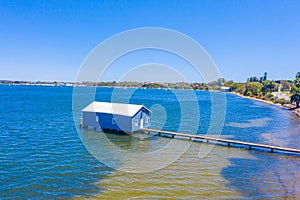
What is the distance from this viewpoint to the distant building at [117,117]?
100ft

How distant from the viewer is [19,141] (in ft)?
88.5

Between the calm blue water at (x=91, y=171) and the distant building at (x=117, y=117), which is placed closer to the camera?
the calm blue water at (x=91, y=171)

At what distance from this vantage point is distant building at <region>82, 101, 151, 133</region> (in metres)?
30.5

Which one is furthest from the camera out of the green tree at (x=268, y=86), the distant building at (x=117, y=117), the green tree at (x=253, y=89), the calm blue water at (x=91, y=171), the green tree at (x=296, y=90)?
the green tree at (x=253, y=89)

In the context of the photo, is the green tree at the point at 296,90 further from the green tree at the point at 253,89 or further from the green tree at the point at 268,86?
the green tree at the point at 253,89

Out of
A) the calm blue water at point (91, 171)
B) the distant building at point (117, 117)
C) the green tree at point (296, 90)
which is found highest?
the green tree at point (296, 90)

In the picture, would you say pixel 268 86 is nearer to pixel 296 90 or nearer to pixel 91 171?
pixel 296 90

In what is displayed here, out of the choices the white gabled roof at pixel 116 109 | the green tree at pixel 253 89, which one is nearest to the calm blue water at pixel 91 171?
the white gabled roof at pixel 116 109

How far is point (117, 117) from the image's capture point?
102 feet

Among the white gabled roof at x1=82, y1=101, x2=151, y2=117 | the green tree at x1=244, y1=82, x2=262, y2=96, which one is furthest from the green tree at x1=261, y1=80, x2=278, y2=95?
the white gabled roof at x1=82, y1=101, x2=151, y2=117

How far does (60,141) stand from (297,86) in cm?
7669

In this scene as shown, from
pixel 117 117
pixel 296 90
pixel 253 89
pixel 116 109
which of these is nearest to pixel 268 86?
pixel 253 89

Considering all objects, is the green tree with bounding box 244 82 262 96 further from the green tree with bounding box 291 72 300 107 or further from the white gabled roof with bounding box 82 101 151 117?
the white gabled roof with bounding box 82 101 151 117

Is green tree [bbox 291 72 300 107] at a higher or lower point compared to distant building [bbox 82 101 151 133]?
higher
